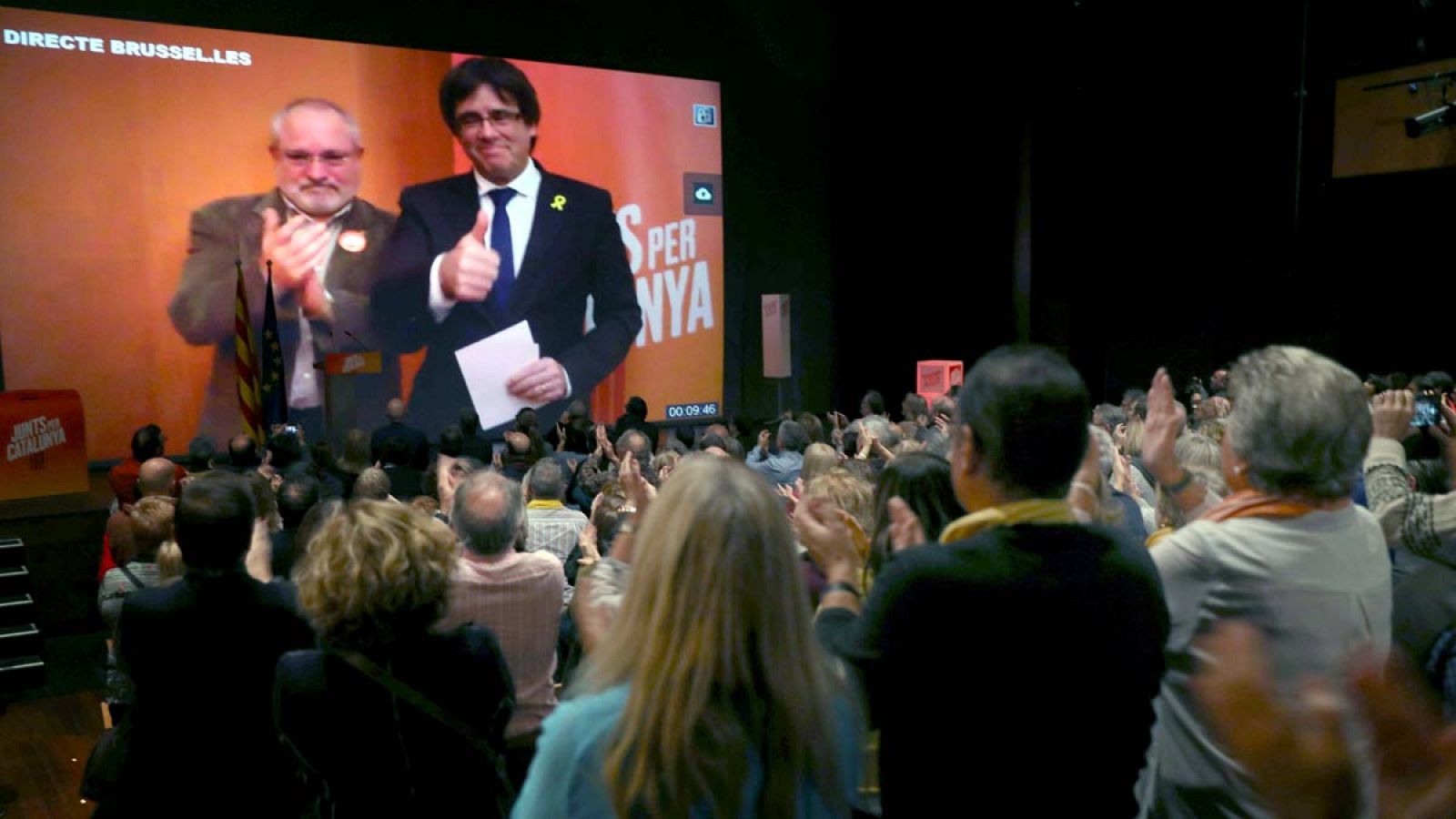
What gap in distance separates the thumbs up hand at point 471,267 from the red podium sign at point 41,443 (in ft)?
12.6

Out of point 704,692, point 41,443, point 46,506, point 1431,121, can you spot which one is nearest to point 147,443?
point 41,443

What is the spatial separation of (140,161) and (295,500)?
5.40 m

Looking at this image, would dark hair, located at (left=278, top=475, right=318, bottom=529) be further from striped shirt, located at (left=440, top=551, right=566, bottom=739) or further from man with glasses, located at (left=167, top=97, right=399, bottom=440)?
man with glasses, located at (left=167, top=97, right=399, bottom=440)

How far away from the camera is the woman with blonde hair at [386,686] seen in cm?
165

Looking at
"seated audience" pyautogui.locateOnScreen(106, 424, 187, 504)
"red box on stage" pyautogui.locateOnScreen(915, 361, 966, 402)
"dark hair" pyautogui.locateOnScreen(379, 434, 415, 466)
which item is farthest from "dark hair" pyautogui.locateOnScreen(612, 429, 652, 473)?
"red box on stage" pyautogui.locateOnScreen(915, 361, 966, 402)

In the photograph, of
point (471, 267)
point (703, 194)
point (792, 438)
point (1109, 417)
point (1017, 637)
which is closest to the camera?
point (1017, 637)

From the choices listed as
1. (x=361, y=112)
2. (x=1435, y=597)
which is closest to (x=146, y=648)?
(x=1435, y=597)

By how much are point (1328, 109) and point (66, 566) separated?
12496mm

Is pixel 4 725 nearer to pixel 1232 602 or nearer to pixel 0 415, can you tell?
pixel 0 415

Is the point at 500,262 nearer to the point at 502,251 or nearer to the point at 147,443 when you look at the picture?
the point at 502,251

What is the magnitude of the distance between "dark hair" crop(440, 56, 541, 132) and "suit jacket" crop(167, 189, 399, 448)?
1.25m

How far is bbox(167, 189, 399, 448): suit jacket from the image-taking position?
25.8 ft

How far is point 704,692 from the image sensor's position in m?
1.09

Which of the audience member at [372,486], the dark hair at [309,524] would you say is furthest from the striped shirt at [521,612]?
the audience member at [372,486]
